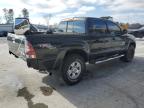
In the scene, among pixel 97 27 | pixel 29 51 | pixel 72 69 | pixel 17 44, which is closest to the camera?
pixel 29 51

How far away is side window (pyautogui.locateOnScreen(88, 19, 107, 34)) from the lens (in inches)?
258

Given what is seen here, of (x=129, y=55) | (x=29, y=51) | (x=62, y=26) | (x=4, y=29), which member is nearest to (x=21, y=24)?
(x=62, y=26)

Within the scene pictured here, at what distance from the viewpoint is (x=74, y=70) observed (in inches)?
237

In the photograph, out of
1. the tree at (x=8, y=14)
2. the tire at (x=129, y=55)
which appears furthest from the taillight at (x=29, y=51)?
the tree at (x=8, y=14)

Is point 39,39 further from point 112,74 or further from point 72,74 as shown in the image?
point 112,74

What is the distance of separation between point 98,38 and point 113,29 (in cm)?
125

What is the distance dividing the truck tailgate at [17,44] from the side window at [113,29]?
337cm

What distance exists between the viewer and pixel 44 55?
16.9 feet

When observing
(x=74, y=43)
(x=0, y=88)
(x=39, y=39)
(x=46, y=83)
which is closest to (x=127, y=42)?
(x=74, y=43)

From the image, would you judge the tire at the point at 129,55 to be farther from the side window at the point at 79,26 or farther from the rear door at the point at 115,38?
the side window at the point at 79,26

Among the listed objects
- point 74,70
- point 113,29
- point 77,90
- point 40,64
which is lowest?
point 77,90

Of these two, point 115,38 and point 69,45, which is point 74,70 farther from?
point 115,38

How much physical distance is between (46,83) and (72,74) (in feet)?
2.67

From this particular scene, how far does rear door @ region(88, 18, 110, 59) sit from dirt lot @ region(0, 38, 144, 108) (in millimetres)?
765
